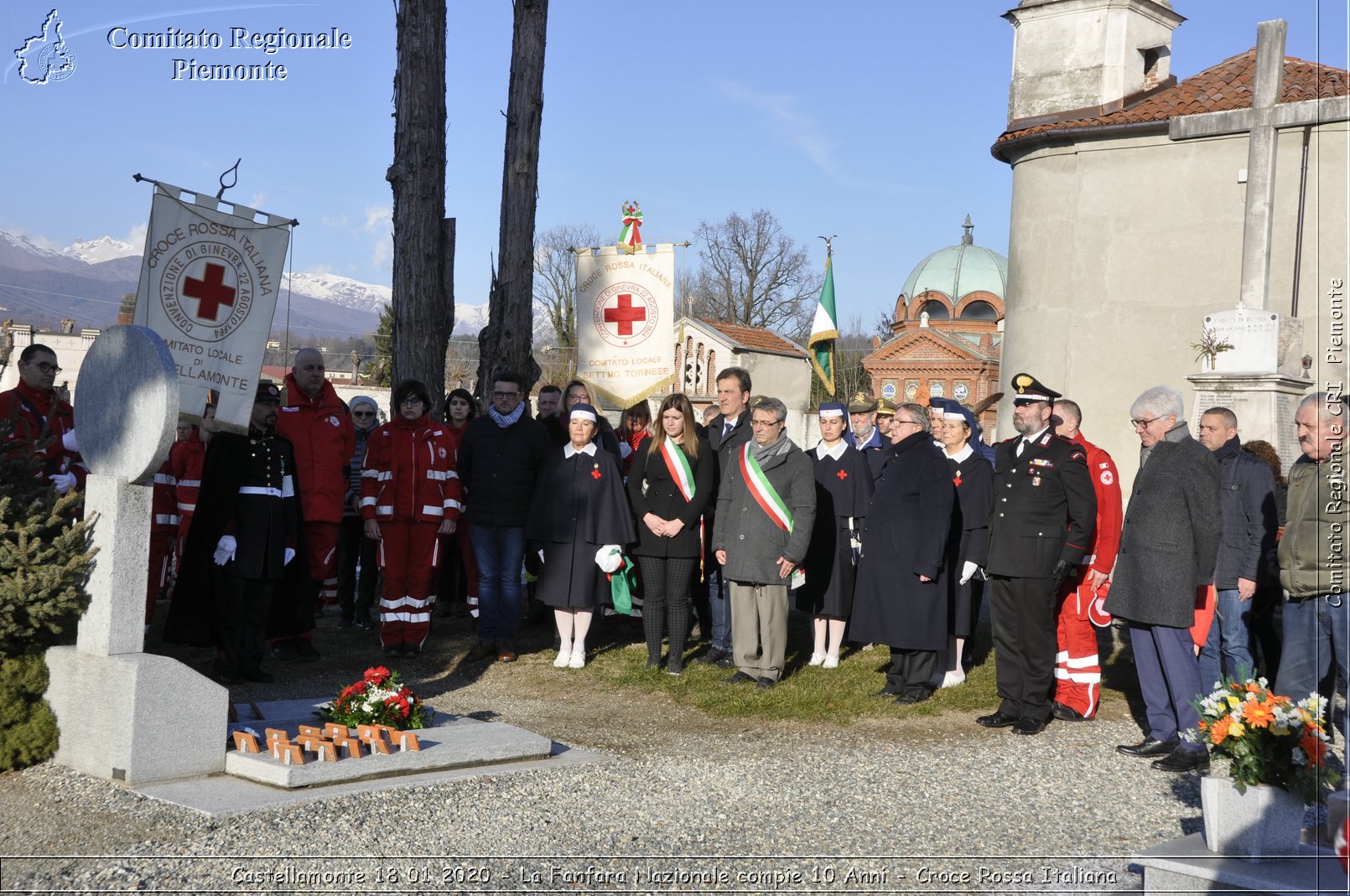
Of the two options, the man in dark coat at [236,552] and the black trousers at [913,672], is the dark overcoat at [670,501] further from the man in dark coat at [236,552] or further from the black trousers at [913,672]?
the man in dark coat at [236,552]

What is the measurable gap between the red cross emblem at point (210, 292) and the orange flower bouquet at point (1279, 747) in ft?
19.1

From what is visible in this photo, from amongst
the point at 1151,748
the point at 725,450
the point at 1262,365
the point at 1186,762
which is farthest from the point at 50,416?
the point at 1262,365

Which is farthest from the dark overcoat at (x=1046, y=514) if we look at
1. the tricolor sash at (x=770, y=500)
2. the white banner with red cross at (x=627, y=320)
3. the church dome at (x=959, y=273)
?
the church dome at (x=959, y=273)

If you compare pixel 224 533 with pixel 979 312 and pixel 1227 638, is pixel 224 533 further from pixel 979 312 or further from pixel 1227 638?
pixel 979 312

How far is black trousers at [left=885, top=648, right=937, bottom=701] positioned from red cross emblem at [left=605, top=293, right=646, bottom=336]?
3505 millimetres

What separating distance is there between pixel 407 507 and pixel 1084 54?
16.3 m

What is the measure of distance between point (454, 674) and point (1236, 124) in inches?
388

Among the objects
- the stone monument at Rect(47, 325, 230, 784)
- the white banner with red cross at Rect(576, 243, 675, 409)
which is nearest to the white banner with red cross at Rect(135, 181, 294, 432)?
the stone monument at Rect(47, 325, 230, 784)

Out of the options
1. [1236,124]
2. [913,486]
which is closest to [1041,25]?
[1236,124]

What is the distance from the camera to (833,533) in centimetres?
970

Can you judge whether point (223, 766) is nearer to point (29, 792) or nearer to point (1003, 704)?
point (29, 792)

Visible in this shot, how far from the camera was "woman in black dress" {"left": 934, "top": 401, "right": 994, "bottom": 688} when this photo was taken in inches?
336

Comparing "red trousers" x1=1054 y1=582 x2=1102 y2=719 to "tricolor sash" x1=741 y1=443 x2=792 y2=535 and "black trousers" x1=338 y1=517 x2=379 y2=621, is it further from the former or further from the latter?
"black trousers" x1=338 y1=517 x2=379 y2=621

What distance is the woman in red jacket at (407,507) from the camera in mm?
9625
